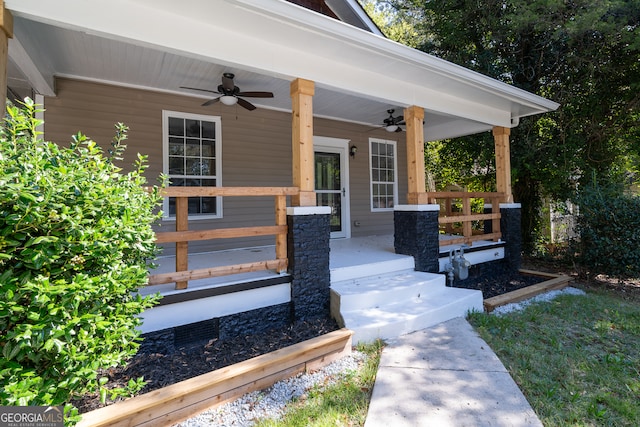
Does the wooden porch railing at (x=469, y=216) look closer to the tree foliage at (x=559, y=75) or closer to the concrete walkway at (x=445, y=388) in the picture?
the tree foliage at (x=559, y=75)

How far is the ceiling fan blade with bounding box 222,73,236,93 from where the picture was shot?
419 centimetres

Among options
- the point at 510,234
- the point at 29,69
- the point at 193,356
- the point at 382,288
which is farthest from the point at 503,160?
the point at 29,69

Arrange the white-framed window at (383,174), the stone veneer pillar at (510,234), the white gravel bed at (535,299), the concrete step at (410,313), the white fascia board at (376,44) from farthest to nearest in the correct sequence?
the white-framed window at (383,174), the stone veneer pillar at (510,234), the white gravel bed at (535,299), the concrete step at (410,313), the white fascia board at (376,44)

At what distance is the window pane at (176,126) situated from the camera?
4984 mm

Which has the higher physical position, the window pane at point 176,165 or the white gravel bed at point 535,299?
the window pane at point 176,165

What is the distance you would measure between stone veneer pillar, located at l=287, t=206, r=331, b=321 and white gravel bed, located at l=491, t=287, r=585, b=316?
2113mm

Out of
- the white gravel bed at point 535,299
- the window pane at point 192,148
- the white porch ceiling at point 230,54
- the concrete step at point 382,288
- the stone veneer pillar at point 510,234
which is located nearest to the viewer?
the white porch ceiling at point 230,54

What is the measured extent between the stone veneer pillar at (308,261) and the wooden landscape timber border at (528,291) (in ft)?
6.75

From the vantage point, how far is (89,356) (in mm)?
1654

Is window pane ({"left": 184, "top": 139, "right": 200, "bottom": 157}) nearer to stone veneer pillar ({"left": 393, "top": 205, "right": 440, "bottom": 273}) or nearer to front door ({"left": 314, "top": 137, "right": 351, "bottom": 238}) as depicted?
front door ({"left": 314, "top": 137, "right": 351, "bottom": 238})

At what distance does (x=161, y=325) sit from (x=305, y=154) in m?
2.09

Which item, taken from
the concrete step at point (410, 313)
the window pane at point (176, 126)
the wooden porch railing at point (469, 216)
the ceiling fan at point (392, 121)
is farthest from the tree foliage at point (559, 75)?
the window pane at point (176, 126)

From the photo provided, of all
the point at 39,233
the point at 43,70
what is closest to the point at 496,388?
the point at 39,233

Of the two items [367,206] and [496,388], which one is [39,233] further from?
[367,206]
